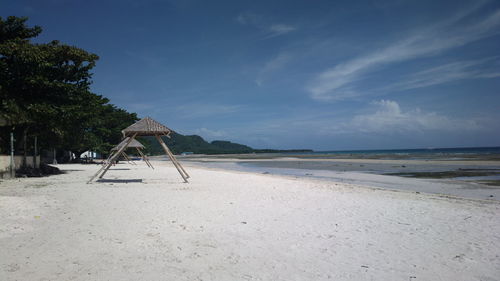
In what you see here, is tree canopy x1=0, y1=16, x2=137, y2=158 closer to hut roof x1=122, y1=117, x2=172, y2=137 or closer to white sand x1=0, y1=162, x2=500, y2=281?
hut roof x1=122, y1=117, x2=172, y2=137

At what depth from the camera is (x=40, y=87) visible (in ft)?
49.0

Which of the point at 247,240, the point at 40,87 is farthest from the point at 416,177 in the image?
the point at 40,87

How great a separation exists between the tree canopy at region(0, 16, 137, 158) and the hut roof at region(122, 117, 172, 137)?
393 centimetres

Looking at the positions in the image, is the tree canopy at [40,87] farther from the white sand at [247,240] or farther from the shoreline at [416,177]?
the shoreline at [416,177]

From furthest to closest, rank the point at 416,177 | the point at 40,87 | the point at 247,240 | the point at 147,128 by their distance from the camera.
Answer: the point at 416,177 < the point at 40,87 < the point at 147,128 < the point at 247,240

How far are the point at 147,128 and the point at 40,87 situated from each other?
620cm

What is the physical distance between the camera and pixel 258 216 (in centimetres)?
635

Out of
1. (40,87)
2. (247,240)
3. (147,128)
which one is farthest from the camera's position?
(40,87)

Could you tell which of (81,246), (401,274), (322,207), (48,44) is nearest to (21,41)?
(48,44)

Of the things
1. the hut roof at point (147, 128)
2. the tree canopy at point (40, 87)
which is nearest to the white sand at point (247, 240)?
the hut roof at point (147, 128)

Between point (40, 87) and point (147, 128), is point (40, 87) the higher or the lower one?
the higher one

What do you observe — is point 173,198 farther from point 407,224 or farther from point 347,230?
point 407,224

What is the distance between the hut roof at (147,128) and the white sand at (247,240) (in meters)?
6.11

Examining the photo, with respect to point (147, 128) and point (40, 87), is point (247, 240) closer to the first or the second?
point (147, 128)
